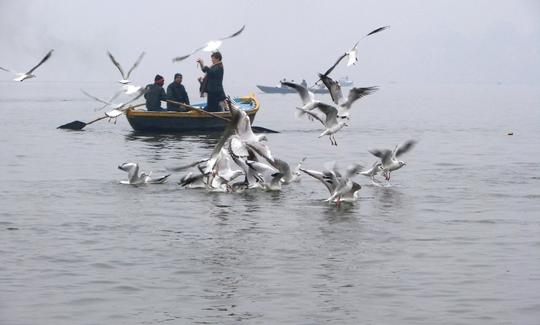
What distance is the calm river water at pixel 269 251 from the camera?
41.9ft

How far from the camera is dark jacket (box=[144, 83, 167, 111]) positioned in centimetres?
3897

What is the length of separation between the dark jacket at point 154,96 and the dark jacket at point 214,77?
9.57ft

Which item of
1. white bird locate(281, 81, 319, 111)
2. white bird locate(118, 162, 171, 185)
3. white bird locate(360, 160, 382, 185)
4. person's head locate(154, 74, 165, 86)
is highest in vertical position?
person's head locate(154, 74, 165, 86)

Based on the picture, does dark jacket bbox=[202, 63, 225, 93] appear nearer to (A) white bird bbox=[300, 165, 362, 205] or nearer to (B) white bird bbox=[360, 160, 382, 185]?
(B) white bird bbox=[360, 160, 382, 185]

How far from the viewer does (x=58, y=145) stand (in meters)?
38.2

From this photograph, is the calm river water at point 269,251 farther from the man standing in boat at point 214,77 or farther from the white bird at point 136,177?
the man standing in boat at point 214,77

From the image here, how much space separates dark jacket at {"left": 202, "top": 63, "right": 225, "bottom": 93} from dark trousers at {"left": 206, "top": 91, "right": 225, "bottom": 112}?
190 mm

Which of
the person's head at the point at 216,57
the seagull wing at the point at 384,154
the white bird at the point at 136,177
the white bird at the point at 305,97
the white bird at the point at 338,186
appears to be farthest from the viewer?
the person's head at the point at 216,57

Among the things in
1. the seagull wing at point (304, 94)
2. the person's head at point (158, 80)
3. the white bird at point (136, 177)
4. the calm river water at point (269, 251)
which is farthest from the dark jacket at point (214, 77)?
the seagull wing at point (304, 94)

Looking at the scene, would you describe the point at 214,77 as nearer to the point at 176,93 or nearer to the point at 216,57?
the point at 216,57

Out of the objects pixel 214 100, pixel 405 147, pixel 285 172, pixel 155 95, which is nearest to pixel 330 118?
pixel 285 172

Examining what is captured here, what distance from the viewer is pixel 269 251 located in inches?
639

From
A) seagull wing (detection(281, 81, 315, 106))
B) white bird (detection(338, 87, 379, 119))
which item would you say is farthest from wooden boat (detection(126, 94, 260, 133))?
white bird (detection(338, 87, 379, 119))

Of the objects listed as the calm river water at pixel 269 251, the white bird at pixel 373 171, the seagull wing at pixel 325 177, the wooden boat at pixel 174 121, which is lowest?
the calm river water at pixel 269 251
